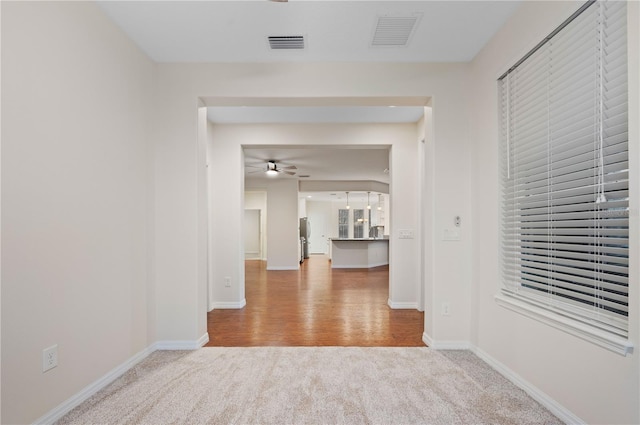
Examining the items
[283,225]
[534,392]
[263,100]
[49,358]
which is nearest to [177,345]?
[49,358]

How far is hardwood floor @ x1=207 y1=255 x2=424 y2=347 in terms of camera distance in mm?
3389

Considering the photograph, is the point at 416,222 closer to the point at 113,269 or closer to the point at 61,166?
the point at 113,269

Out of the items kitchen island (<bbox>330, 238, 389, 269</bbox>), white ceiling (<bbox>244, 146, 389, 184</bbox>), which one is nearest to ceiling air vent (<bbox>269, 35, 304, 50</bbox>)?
white ceiling (<bbox>244, 146, 389, 184</bbox>)

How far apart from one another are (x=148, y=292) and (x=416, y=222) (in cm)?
350

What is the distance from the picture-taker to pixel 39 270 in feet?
6.07

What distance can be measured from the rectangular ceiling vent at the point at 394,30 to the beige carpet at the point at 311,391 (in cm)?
273

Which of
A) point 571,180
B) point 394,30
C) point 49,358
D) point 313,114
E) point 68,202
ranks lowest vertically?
point 49,358

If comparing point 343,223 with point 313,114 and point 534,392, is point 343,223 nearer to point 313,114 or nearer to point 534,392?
point 313,114

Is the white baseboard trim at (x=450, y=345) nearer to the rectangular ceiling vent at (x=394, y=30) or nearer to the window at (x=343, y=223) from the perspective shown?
the rectangular ceiling vent at (x=394, y=30)

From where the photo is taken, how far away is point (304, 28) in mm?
2627

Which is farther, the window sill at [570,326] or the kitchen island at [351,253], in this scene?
the kitchen island at [351,253]

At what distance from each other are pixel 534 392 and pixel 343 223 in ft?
45.5

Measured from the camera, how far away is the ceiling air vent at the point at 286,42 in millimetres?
2757

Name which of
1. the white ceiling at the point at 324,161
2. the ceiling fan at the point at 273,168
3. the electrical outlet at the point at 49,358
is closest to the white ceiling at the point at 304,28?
the white ceiling at the point at 324,161
